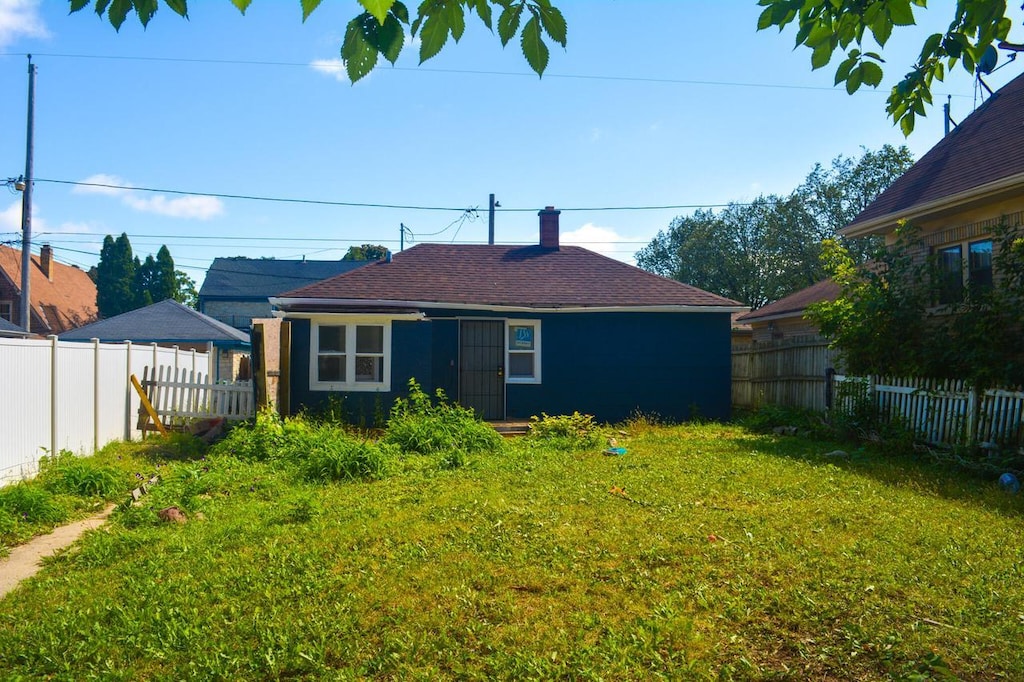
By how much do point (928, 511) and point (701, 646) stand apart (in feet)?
12.8

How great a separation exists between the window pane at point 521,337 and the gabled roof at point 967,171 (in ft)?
22.7

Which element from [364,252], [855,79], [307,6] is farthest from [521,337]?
[364,252]

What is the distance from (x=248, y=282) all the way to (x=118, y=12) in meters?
40.5

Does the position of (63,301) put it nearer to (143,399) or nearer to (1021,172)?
(143,399)

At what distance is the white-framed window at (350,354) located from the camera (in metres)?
13.6

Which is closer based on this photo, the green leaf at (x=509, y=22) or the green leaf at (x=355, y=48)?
the green leaf at (x=355, y=48)

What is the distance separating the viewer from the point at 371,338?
13891 mm

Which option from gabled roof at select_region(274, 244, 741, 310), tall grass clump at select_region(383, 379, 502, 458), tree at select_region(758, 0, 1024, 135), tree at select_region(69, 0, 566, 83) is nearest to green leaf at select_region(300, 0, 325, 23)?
tree at select_region(69, 0, 566, 83)

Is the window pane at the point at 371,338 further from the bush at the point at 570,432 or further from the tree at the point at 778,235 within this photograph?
the tree at the point at 778,235

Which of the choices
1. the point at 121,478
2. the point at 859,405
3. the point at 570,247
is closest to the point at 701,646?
the point at 121,478

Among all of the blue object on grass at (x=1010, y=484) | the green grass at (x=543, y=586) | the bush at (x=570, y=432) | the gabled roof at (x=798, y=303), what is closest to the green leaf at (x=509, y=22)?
the green grass at (x=543, y=586)

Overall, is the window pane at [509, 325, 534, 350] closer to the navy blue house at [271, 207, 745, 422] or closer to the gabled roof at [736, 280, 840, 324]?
the navy blue house at [271, 207, 745, 422]

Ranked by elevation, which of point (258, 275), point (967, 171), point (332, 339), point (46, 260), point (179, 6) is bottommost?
point (332, 339)

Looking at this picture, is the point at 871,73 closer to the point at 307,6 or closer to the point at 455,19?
the point at 455,19
